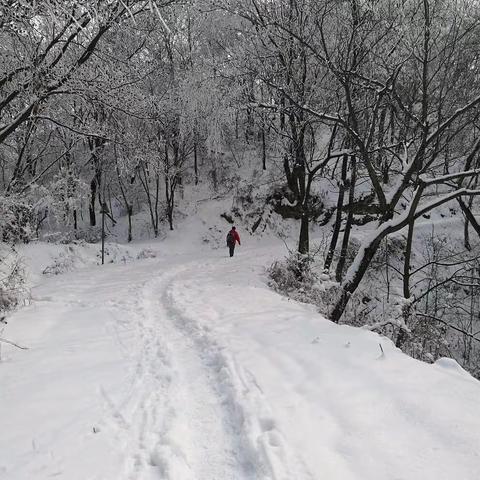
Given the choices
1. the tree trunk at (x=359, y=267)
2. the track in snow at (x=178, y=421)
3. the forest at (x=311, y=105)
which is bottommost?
the track in snow at (x=178, y=421)

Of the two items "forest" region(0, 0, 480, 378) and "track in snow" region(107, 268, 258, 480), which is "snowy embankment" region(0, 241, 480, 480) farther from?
"forest" region(0, 0, 480, 378)

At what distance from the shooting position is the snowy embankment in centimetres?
376

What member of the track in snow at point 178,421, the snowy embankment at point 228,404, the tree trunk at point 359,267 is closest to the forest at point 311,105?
the tree trunk at point 359,267

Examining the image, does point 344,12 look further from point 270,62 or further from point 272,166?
point 272,166

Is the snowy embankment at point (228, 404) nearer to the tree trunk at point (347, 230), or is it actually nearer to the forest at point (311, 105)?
the forest at point (311, 105)

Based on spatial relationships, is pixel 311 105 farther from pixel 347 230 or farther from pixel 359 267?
pixel 359 267

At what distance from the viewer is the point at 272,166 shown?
32875mm

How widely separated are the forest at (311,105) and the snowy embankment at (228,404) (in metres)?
2.59

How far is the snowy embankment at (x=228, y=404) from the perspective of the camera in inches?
148

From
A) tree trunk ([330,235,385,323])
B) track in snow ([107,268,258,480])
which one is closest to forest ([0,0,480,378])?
tree trunk ([330,235,385,323])

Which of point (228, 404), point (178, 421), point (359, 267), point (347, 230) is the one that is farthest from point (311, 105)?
point (178, 421)

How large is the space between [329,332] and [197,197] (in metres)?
26.0

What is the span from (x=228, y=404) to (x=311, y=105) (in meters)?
10.3

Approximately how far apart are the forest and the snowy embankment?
2591 mm
